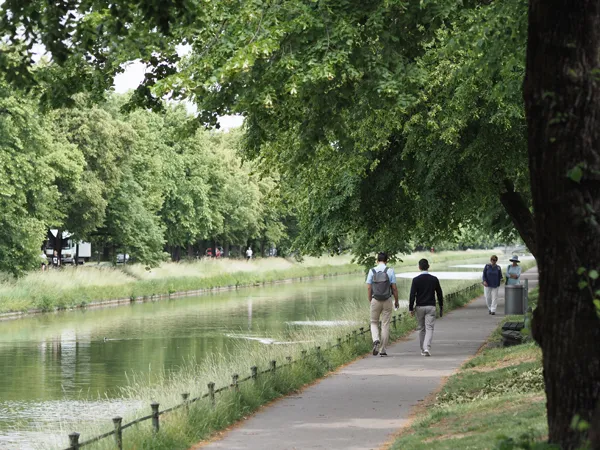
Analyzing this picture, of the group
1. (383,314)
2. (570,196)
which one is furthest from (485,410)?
(383,314)

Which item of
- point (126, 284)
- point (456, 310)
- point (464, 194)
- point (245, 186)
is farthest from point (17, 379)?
point (245, 186)

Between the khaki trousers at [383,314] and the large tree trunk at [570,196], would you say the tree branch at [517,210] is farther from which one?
the large tree trunk at [570,196]

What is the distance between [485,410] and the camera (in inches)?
516

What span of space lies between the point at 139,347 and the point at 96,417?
41.5 feet

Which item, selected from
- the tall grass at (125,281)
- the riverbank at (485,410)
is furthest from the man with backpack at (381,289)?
the tall grass at (125,281)

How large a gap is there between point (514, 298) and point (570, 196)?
22.7 m

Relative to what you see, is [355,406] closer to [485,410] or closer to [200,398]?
[200,398]

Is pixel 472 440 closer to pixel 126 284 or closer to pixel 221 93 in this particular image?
pixel 221 93

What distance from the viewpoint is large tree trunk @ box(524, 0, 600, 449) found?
24.0 ft

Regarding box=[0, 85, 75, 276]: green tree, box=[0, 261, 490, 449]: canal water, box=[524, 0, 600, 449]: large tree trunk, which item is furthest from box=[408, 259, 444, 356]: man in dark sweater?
box=[0, 85, 75, 276]: green tree

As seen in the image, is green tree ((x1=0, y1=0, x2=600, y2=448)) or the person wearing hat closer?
green tree ((x1=0, y1=0, x2=600, y2=448))

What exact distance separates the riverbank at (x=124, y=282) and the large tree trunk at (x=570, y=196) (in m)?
36.9

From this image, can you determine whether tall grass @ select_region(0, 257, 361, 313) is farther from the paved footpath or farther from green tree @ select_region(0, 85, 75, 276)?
the paved footpath

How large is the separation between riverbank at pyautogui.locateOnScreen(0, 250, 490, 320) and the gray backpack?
24385 mm
